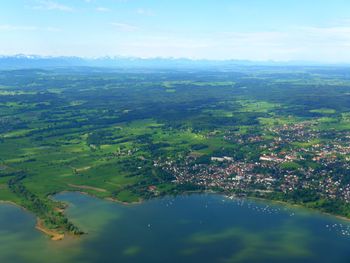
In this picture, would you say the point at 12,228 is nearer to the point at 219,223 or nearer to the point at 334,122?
the point at 219,223

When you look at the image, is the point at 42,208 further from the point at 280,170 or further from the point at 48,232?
the point at 280,170

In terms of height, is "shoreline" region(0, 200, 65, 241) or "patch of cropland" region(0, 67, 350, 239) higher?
"patch of cropland" region(0, 67, 350, 239)

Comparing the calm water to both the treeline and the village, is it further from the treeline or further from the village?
the village

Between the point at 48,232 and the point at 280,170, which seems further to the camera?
the point at 280,170

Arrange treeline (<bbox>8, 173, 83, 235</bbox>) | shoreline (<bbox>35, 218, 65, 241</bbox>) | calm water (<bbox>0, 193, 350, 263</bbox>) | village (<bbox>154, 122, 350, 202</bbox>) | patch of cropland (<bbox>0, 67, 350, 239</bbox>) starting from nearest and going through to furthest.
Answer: calm water (<bbox>0, 193, 350, 263</bbox>)
shoreline (<bbox>35, 218, 65, 241</bbox>)
treeline (<bbox>8, 173, 83, 235</bbox>)
patch of cropland (<bbox>0, 67, 350, 239</bbox>)
village (<bbox>154, 122, 350, 202</bbox>)

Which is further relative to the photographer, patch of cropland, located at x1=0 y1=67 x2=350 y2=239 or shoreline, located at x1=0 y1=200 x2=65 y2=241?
patch of cropland, located at x1=0 y1=67 x2=350 y2=239

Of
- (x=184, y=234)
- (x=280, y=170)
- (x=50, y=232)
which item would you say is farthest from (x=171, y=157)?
(x=50, y=232)

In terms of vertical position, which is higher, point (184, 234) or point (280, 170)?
point (280, 170)

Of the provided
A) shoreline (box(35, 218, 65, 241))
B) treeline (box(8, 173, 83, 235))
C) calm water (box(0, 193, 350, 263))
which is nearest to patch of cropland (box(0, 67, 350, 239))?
treeline (box(8, 173, 83, 235))
